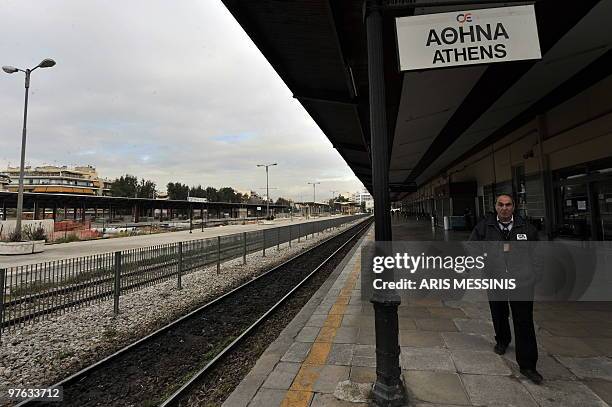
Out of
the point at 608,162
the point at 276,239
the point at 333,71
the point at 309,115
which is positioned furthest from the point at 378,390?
the point at 276,239

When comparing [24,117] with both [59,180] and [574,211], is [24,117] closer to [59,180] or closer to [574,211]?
[574,211]

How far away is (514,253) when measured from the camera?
10.1ft

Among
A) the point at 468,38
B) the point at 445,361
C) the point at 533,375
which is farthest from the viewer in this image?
the point at 445,361

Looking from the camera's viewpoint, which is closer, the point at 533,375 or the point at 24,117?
the point at 533,375

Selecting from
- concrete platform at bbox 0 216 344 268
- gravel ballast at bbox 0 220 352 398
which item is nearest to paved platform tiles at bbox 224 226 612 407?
gravel ballast at bbox 0 220 352 398

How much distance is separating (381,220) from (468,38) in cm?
163

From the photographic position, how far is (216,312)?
6.67m

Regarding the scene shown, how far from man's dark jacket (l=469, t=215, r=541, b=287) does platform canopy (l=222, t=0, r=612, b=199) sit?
1.55 m

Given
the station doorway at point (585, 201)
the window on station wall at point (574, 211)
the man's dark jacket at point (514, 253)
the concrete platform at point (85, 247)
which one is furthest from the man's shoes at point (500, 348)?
the concrete platform at point (85, 247)

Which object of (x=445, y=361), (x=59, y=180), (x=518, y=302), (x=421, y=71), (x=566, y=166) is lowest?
(x=445, y=361)

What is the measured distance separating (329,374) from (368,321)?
1768 mm

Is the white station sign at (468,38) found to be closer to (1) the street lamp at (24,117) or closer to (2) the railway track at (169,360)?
(2) the railway track at (169,360)

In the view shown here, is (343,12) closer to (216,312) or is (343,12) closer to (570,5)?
(570,5)

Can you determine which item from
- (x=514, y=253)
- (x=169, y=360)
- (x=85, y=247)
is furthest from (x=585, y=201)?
(x=85, y=247)
